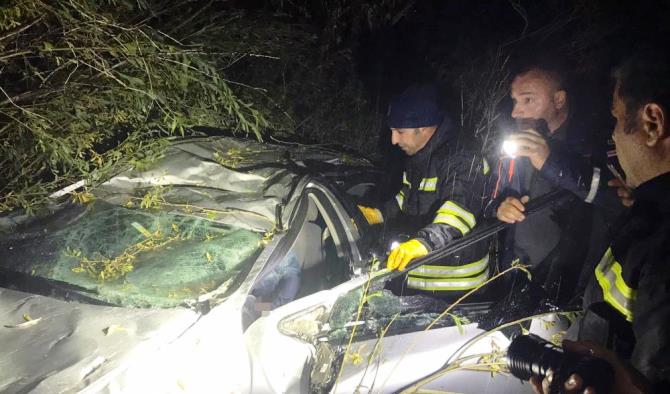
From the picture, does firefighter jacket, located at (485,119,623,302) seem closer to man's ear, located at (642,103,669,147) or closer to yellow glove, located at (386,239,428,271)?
yellow glove, located at (386,239,428,271)

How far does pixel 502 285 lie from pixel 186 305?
2618mm

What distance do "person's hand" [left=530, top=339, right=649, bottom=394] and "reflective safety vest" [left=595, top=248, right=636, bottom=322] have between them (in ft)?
0.72

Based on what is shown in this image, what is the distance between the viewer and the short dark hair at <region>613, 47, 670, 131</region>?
1457 mm

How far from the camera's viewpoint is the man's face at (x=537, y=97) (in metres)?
3.05

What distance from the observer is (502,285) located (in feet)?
10.7

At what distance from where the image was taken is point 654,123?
1.44 m

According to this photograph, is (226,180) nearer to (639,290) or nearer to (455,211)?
(455,211)

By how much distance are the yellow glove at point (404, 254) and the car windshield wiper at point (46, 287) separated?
154 centimetres

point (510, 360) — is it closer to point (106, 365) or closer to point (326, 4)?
point (106, 365)

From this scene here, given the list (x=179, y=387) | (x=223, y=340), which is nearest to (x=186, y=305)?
(x=223, y=340)

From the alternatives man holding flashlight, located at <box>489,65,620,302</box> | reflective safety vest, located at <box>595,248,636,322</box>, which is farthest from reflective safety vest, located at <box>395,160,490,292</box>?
reflective safety vest, located at <box>595,248,636,322</box>

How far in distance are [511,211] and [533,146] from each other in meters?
0.48

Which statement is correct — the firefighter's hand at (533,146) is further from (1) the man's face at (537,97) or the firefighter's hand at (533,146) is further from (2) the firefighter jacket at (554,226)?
(1) the man's face at (537,97)

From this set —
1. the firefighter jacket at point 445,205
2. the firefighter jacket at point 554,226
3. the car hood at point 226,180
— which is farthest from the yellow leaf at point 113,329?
the firefighter jacket at point 554,226
